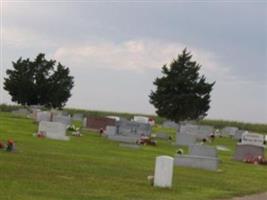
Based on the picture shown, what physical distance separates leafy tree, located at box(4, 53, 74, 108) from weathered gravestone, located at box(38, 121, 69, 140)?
31.1 metres

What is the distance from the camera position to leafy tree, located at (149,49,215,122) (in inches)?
2001

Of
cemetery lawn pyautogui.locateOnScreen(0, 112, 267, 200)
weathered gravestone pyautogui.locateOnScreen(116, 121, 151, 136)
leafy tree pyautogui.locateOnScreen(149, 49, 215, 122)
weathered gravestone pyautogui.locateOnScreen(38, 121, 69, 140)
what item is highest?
leafy tree pyautogui.locateOnScreen(149, 49, 215, 122)

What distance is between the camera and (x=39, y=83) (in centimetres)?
5906

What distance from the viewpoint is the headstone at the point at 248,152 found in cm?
2602

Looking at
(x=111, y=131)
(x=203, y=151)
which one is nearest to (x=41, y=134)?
(x=111, y=131)

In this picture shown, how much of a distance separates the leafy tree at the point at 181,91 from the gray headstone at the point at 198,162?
30.5m

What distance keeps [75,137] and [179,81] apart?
22142mm

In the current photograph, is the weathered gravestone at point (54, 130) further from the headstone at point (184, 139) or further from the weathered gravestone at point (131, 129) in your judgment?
the headstone at point (184, 139)

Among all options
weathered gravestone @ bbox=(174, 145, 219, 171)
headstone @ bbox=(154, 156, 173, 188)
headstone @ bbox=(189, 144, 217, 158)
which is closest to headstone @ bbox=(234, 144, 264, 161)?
headstone @ bbox=(189, 144, 217, 158)

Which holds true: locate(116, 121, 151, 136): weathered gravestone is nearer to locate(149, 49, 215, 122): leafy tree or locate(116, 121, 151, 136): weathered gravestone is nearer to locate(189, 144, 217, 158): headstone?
locate(189, 144, 217, 158): headstone

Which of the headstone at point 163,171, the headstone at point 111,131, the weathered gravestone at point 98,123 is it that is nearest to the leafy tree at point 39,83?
the weathered gravestone at point 98,123

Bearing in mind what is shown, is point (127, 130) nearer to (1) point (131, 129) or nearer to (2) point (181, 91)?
(1) point (131, 129)

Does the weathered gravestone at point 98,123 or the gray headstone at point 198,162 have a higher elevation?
the weathered gravestone at point 98,123

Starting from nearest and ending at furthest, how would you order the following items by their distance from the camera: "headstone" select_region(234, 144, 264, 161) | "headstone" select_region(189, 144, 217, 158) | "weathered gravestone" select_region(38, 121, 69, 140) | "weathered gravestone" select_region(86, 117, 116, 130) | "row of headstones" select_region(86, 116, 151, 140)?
"headstone" select_region(189, 144, 217, 158)
"headstone" select_region(234, 144, 264, 161)
"weathered gravestone" select_region(38, 121, 69, 140)
"row of headstones" select_region(86, 116, 151, 140)
"weathered gravestone" select_region(86, 117, 116, 130)
